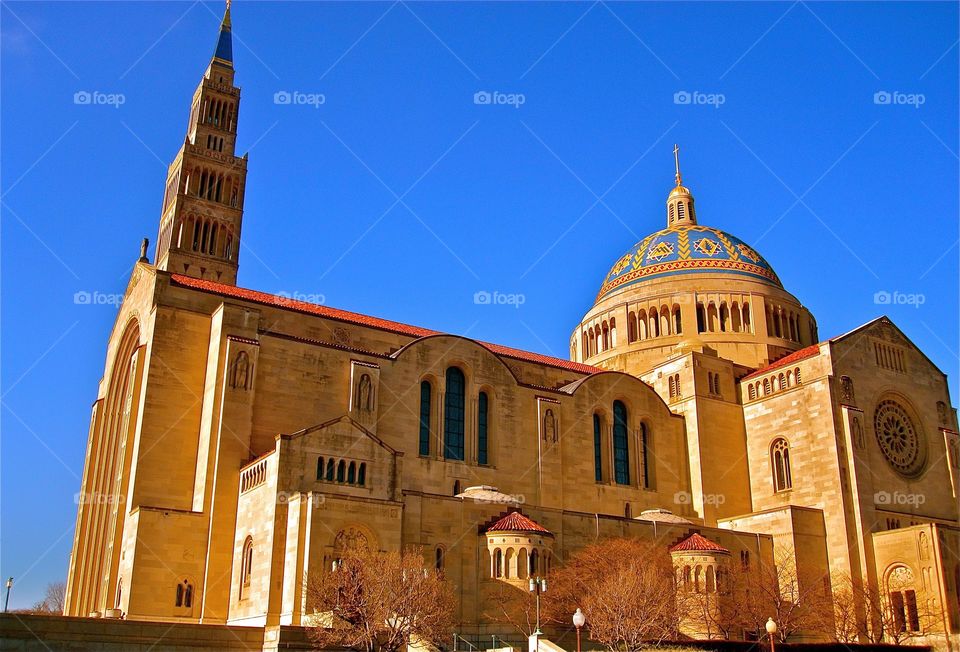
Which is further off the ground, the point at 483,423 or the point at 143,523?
the point at 483,423

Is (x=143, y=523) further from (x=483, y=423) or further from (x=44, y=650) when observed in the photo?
(x=483, y=423)

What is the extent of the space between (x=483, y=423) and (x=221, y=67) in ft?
125

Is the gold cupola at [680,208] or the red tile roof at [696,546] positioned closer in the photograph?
the red tile roof at [696,546]

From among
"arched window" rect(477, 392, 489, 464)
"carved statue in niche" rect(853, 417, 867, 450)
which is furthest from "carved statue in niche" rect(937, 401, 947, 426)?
"arched window" rect(477, 392, 489, 464)

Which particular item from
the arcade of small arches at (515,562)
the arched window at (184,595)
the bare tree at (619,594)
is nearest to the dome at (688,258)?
the bare tree at (619,594)

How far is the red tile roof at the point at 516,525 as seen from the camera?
38938 millimetres

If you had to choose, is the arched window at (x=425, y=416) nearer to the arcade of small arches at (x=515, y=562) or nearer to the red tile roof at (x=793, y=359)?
the arcade of small arches at (x=515, y=562)

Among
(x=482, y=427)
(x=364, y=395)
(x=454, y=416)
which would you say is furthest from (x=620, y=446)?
(x=364, y=395)

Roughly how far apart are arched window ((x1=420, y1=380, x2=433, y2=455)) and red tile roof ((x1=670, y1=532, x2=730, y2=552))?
43.4 ft

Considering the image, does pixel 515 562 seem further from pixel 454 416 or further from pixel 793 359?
pixel 793 359

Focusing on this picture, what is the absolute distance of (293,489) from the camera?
3581 cm

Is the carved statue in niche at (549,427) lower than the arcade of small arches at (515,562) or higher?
higher

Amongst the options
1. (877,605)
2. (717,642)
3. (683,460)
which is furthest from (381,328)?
(877,605)

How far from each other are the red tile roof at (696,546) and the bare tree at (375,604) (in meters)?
15.0
